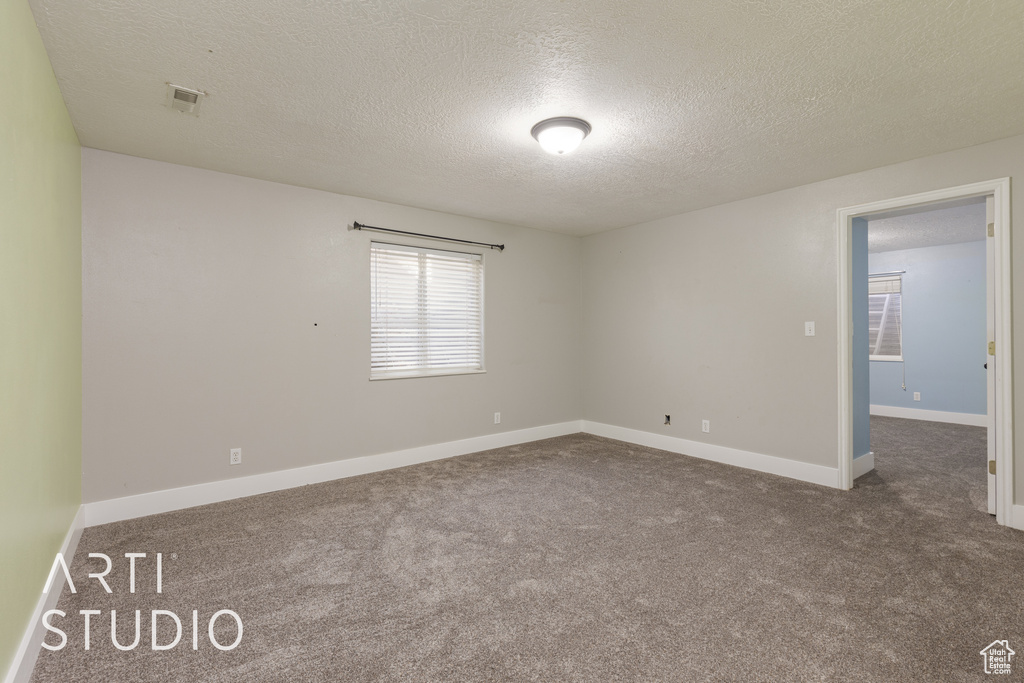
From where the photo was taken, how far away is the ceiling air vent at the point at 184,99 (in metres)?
2.34

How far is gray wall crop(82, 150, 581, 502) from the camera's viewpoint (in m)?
3.11

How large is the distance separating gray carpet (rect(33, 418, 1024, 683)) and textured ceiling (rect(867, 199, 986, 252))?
2793mm

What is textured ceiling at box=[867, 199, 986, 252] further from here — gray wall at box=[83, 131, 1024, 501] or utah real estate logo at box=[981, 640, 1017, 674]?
utah real estate logo at box=[981, 640, 1017, 674]

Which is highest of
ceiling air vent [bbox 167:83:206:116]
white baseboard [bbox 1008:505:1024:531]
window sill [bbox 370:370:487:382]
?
ceiling air vent [bbox 167:83:206:116]

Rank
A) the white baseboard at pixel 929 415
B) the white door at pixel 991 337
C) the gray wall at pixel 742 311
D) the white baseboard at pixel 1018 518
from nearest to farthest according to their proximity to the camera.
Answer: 1. the white baseboard at pixel 1018 518
2. the white door at pixel 991 337
3. the gray wall at pixel 742 311
4. the white baseboard at pixel 929 415

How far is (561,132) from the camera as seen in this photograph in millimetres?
2688

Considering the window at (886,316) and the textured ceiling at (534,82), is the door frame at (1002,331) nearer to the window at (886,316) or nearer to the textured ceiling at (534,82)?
the textured ceiling at (534,82)

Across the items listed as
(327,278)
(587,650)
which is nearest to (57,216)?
(327,278)

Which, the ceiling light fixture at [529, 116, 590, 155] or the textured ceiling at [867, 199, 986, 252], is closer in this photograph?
the ceiling light fixture at [529, 116, 590, 155]

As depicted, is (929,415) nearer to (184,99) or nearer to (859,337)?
(859,337)

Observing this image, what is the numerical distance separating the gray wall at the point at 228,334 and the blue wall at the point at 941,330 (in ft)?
21.0

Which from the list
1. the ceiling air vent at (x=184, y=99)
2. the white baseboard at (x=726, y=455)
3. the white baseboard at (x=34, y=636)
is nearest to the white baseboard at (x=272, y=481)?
the white baseboard at (x=34, y=636)

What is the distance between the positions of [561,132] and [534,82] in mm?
425

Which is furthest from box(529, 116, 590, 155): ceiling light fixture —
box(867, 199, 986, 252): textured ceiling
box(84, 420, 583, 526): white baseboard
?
box(867, 199, 986, 252): textured ceiling
